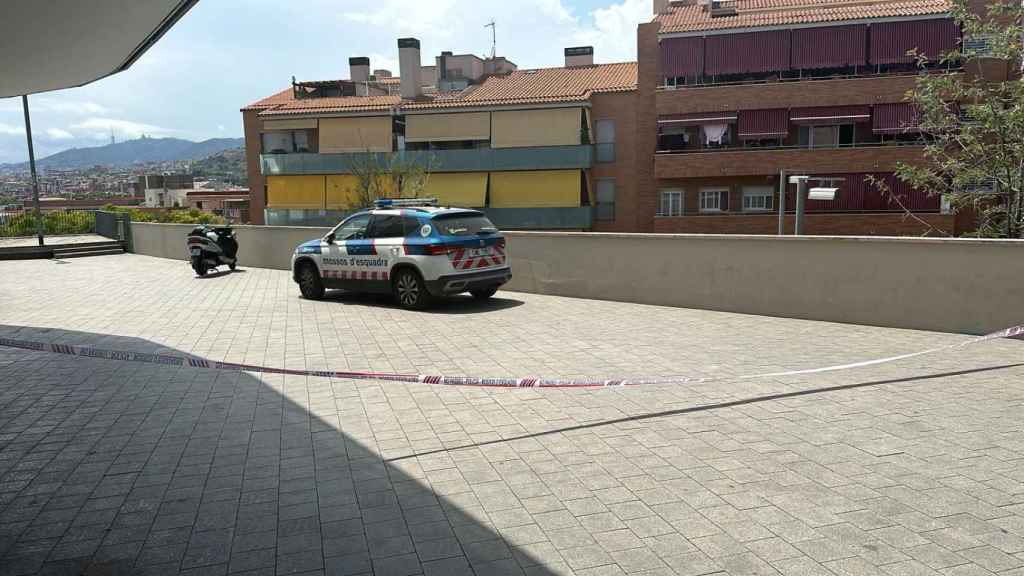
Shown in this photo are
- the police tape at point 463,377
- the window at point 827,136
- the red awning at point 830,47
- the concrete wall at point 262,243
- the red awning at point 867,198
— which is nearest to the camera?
the police tape at point 463,377

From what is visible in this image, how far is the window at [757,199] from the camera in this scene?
3625 centimetres

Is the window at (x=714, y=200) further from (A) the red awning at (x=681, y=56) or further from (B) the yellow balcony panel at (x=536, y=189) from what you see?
(B) the yellow balcony panel at (x=536, y=189)

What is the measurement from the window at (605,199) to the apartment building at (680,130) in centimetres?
10

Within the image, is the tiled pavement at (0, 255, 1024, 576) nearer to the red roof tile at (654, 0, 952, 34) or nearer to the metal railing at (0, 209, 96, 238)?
the metal railing at (0, 209, 96, 238)

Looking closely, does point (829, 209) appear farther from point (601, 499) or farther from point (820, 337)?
point (601, 499)

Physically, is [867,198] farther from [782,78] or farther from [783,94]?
[782,78]

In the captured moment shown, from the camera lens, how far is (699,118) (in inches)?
1430

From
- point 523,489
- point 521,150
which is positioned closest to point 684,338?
point 523,489

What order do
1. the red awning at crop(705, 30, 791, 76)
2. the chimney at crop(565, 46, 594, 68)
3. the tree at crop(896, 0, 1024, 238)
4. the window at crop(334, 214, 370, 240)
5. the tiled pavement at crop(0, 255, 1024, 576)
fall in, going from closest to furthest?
the tiled pavement at crop(0, 255, 1024, 576) < the tree at crop(896, 0, 1024, 238) < the window at crop(334, 214, 370, 240) < the red awning at crop(705, 30, 791, 76) < the chimney at crop(565, 46, 594, 68)

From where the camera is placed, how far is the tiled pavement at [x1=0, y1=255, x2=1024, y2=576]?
3713 mm

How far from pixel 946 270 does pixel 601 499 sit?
7066 millimetres


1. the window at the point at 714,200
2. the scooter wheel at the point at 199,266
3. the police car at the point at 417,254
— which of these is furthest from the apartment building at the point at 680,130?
the scooter wheel at the point at 199,266

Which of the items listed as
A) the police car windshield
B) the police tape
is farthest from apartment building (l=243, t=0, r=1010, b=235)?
the police tape

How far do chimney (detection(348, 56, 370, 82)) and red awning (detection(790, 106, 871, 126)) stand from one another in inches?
1348
